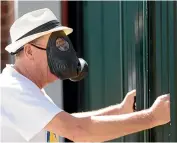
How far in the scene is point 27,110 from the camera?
2.78 metres

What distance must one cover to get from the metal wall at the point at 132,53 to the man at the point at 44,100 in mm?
267

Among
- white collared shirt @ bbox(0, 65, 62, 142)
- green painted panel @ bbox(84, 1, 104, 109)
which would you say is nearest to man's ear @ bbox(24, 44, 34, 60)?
white collared shirt @ bbox(0, 65, 62, 142)

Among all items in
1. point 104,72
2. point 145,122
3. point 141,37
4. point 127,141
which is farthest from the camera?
point 104,72

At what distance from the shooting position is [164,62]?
3111mm

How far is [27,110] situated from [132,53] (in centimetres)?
132

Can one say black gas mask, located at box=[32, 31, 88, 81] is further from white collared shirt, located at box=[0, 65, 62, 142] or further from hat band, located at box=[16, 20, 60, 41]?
white collared shirt, located at box=[0, 65, 62, 142]

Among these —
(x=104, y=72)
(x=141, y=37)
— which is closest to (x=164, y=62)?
(x=141, y=37)

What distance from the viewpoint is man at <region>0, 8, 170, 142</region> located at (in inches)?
107

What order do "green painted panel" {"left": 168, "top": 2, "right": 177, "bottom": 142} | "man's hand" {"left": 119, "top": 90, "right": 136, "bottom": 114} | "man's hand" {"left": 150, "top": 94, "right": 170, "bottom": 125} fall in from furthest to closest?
"man's hand" {"left": 119, "top": 90, "right": 136, "bottom": 114} → "green painted panel" {"left": 168, "top": 2, "right": 177, "bottom": 142} → "man's hand" {"left": 150, "top": 94, "right": 170, "bottom": 125}

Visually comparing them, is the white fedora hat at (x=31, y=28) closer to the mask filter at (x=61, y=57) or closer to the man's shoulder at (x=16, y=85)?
the mask filter at (x=61, y=57)

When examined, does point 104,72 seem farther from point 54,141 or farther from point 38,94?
point 38,94

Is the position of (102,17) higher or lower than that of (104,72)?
higher

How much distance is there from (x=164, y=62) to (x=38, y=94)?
76 centimetres

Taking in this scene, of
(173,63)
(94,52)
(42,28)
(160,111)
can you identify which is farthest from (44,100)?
(94,52)
